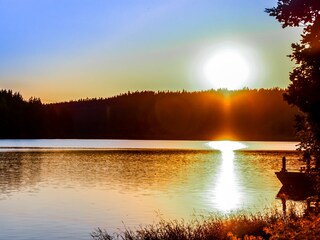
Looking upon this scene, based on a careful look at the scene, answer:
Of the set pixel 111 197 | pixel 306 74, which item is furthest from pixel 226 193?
pixel 306 74

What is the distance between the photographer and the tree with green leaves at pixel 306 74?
64.2 ft

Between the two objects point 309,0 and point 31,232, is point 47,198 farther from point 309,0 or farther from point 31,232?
point 309,0

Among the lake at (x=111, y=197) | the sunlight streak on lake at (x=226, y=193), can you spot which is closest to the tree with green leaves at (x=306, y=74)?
the lake at (x=111, y=197)

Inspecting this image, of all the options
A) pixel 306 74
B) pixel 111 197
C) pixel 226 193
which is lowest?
pixel 226 193

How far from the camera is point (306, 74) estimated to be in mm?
20594

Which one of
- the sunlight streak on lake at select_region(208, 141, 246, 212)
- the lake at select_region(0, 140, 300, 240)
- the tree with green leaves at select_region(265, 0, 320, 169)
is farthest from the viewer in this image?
the sunlight streak on lake at select_region(208, 141, 246, 212)

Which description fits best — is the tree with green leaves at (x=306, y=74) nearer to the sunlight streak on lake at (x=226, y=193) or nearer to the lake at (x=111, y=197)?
the lake at (x=111, y=197)

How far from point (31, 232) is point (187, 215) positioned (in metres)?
12.0

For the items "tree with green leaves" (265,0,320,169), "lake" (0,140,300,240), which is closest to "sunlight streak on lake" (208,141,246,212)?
"lake" (0,140,300,240)

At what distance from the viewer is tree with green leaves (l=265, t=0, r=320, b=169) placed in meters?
19.6

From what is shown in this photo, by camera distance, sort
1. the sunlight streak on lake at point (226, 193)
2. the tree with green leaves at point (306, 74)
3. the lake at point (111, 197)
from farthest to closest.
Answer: the sunlight streak on lake at point (226, 193) < the lake at point (111, 197) < the tree with green leaves at point (306, 74)

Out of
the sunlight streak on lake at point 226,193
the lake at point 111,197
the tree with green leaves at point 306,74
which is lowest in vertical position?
the sunlight streak on lake at point 226,193

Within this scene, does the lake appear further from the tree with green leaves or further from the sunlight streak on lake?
the tree with green leaves

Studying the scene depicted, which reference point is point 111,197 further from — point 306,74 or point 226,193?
point 306,74
